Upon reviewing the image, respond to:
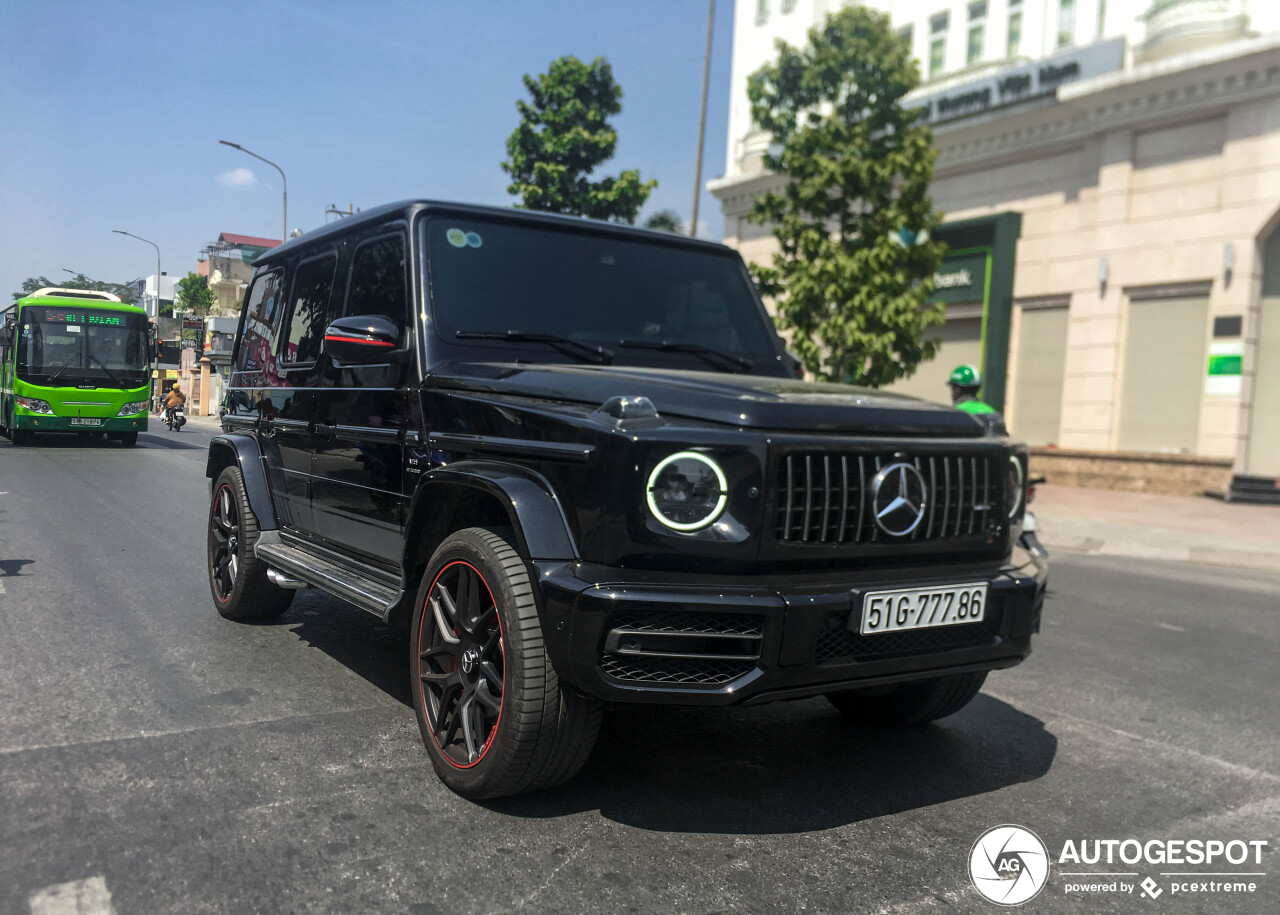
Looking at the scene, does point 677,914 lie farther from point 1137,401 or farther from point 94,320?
point 94,320

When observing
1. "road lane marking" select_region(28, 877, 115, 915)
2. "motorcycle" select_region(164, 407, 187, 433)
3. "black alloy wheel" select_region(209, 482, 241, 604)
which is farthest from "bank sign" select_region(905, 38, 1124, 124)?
"motorcycle" select_region(164, 407, 187, 433)

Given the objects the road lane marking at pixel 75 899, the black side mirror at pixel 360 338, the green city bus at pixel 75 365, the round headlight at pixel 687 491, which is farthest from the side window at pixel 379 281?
the green city bus at pixel 75 365

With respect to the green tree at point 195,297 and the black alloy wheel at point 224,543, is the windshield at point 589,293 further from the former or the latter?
the green tree at point 195,297

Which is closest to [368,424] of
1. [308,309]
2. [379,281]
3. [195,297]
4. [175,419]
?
[379,281]

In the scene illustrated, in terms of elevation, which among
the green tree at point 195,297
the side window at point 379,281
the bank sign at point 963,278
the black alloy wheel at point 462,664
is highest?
the green tree at point 195,297

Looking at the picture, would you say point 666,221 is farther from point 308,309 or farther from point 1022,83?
point 308,309

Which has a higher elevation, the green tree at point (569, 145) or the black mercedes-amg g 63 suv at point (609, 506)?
the green tree at point (569, 145)

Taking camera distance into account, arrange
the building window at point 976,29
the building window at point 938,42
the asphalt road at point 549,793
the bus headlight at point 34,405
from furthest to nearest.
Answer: the building window at point 938,42, the building window at point 976,29, the bus headlight at point 34,405, the asphalt road at point 549,793

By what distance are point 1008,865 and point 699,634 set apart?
44.3 inches

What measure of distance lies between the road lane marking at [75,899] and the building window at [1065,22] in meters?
22.8

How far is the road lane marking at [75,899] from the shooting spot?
243cm

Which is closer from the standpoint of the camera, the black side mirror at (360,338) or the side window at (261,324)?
the black side mirror at (360,338)

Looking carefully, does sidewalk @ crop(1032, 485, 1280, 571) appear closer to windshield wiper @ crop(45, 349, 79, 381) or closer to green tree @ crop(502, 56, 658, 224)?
green tree @ crop(502, 56, 658, 224)

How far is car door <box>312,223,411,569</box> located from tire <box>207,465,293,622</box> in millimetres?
727
